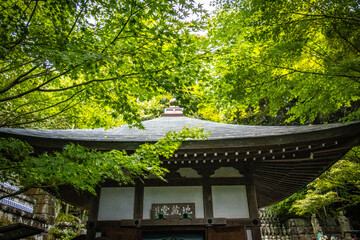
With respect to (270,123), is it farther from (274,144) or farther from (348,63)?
(348,63)

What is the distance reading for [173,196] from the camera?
591 centimetres

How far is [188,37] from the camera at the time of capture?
11.4 feet

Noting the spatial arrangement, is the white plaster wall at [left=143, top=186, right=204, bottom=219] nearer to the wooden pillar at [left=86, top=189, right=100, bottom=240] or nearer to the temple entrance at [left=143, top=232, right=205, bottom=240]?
the temple entrance at [left=143, top=232, right=205, bottom=240]

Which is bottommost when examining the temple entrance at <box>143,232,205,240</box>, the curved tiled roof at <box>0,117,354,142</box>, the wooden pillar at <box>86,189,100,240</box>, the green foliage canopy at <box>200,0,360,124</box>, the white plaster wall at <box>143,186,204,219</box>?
the temple entrance at <box>143,232,205,240</box>

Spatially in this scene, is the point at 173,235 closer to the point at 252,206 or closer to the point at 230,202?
the point at 230,202

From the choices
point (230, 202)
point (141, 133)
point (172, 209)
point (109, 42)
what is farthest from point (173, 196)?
point (109, 42)

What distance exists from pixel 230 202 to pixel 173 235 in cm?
159

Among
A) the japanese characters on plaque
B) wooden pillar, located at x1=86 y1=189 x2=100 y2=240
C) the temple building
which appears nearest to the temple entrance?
the temple building

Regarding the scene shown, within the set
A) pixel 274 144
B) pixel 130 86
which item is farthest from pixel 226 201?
pixel 130 86

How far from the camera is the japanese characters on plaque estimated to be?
18.6 ft

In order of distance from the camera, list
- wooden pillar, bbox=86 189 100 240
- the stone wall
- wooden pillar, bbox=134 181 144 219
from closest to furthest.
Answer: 1. wooden pillar, bbox=86 189 100 240
2. wooden pillar, bbox=134 181 144 219
3. the stone wall

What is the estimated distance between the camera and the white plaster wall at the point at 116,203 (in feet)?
18.9

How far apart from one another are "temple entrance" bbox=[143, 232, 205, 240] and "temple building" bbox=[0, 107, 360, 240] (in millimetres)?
22

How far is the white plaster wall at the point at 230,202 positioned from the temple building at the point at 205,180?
0.07 ft
